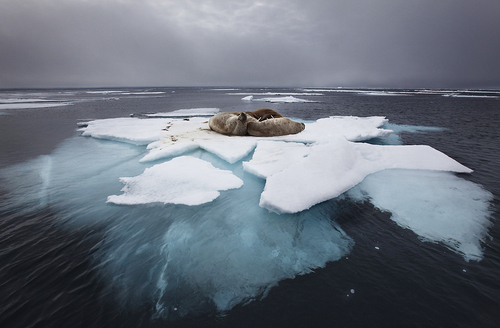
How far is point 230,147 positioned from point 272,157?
4.79ft

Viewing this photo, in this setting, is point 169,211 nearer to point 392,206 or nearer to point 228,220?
point 228,220

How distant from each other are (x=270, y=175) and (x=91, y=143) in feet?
23.0

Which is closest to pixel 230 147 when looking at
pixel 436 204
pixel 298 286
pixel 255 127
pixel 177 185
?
pixel 255 127

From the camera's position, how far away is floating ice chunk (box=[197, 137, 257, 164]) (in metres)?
5.66

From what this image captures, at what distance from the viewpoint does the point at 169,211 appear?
11.8ft

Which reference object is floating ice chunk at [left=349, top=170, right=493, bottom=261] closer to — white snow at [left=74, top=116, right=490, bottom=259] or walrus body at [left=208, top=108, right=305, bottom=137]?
white snow at [left=74, top=116, right=490, bottom=259]

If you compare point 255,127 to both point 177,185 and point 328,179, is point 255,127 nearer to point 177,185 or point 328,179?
point 328,179

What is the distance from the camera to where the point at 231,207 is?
147 inches

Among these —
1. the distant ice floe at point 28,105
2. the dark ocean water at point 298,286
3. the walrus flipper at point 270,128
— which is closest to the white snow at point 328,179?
the dark ocean water at point 298,286

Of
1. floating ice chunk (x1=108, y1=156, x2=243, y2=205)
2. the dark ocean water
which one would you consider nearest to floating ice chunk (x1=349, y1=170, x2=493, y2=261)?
the dark ocean water

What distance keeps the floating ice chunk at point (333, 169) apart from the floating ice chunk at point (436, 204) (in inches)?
12.6

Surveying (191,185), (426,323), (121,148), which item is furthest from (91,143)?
(426,323)

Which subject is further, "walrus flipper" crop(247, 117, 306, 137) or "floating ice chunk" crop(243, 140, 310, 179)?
"walrus flipper" crop(247, 117, 306, 137)

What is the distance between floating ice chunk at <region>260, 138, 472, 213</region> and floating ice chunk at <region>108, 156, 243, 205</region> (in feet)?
3.27
